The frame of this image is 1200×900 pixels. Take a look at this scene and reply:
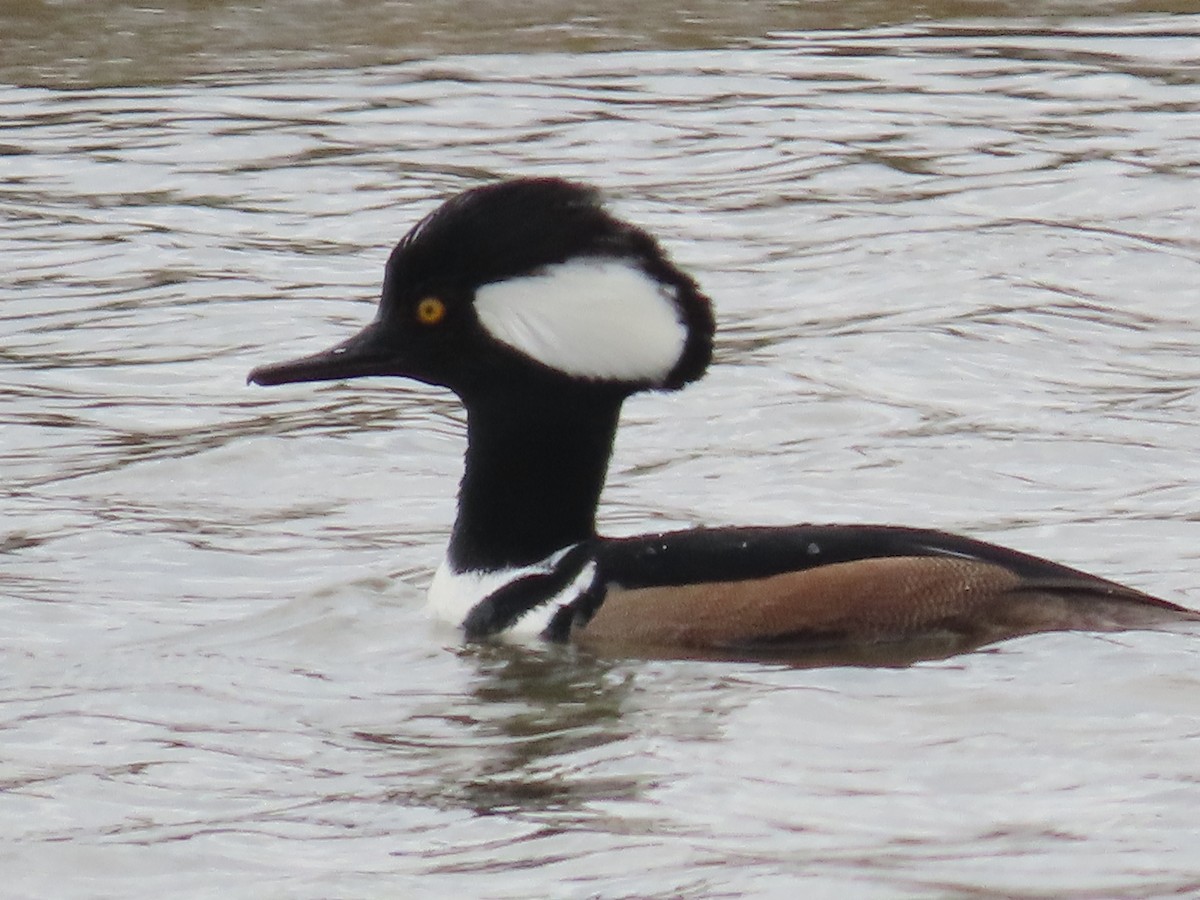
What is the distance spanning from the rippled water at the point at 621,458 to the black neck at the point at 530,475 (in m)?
0.32

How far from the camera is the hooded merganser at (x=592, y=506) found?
598cm

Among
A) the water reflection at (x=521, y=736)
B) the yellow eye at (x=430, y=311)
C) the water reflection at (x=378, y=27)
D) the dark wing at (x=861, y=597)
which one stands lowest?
the water reflection at (x=521, y=736)

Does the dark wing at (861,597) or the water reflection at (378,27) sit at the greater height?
the water reflection at (378,27)

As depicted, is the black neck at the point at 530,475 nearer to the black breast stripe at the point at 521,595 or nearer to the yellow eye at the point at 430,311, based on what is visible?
the black breast stripe at the point at 521,595

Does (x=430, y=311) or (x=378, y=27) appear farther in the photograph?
(x=378, y=27)

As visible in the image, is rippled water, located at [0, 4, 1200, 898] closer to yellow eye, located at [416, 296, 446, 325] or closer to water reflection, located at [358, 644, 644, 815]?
water reflection, located at [358, 644, 644, 815]

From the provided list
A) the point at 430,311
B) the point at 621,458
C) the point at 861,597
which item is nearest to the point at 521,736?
the point at 861,597

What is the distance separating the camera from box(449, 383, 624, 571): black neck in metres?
6.41

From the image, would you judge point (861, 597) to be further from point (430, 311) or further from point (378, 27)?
point (378, 27)

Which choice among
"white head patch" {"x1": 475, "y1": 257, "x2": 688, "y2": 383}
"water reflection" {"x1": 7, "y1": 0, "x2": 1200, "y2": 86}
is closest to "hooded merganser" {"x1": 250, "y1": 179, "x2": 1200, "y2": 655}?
"white head patch" {"x1": 475, "y1": 257, "x2": 688, "y2": 383}

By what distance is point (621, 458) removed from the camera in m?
8.43

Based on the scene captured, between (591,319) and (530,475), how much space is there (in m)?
0.50

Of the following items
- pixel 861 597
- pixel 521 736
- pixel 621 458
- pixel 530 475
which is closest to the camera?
pixel 521 736

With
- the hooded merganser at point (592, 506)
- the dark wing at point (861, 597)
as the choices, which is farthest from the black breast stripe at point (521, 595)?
the dark wing at point (861, 597)
